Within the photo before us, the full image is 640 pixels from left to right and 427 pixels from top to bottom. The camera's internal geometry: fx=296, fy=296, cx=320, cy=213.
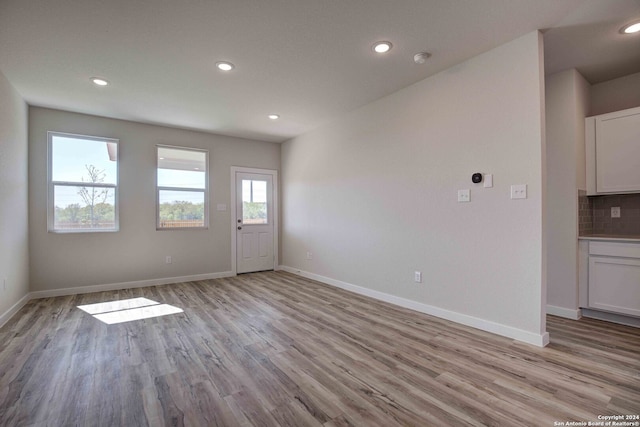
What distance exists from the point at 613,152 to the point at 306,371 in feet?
12.6

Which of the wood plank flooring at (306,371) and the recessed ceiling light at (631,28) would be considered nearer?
the wood plank flooring at (306,371)

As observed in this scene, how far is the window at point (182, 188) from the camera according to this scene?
4980mm

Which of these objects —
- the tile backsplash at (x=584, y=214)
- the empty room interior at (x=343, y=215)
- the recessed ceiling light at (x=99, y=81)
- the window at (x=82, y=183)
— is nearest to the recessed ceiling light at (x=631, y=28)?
the empty room interior at (x=343, y=215)

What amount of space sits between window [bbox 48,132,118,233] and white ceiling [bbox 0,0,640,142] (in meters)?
0.70

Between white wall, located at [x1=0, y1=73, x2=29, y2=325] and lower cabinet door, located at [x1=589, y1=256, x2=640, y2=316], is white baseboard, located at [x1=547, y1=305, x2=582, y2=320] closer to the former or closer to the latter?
lower cabinet door, located at [x1=589, y1=256, x2=640, y2=316]

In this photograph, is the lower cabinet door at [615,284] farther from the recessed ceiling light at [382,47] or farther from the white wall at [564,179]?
the recessed ceiling light at [382,47]

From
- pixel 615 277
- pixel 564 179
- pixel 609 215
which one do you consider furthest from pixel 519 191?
pixel 609 215

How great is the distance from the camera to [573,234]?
3.16 meters

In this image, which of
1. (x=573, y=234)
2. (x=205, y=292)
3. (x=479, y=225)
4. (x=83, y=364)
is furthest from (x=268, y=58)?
(x=573, y=234)

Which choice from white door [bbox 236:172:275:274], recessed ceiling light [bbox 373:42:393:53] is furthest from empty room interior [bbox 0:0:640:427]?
white door [bbox 236:172:275:274]

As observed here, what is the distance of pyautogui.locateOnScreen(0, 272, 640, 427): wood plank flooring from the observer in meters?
1.67

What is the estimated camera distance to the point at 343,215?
4543mm

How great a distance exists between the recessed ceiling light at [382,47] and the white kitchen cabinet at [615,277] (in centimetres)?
290

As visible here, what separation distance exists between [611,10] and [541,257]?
195 centimetres
